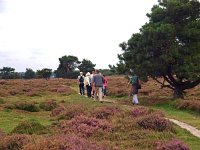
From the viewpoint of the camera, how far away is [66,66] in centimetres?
14938

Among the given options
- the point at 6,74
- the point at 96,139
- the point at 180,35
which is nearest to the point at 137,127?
the point at 96,139

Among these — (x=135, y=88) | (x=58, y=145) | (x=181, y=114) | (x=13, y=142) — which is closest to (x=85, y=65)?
(x=135, y=88)

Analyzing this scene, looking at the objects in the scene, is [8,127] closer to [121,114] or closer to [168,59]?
[121,114]

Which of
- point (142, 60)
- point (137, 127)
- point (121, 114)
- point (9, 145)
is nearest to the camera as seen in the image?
point (9, 145)

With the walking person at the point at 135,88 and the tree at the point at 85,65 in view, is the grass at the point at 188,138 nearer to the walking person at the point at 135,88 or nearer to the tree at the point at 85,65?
the walking person at the point at 135,88

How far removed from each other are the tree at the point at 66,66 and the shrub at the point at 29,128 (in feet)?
410

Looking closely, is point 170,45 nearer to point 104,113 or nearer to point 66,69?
point 104,113

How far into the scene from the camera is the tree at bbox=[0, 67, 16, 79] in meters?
149

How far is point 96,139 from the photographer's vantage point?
14.3 metres

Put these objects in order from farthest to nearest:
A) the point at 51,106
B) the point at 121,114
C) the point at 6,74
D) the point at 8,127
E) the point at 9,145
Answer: the point at 6,74
the point at 51,106
the point at 121,114
the point at 8,127
the point at 9,145

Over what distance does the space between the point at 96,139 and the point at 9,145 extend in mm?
3322

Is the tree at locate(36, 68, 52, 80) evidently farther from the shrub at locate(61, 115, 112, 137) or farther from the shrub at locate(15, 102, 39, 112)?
the shrub at locate(61, 115, 112, 137)

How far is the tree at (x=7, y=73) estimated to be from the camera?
149m

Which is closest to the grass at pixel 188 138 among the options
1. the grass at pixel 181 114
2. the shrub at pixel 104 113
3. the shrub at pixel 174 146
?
the shrub at pixel 174 146
